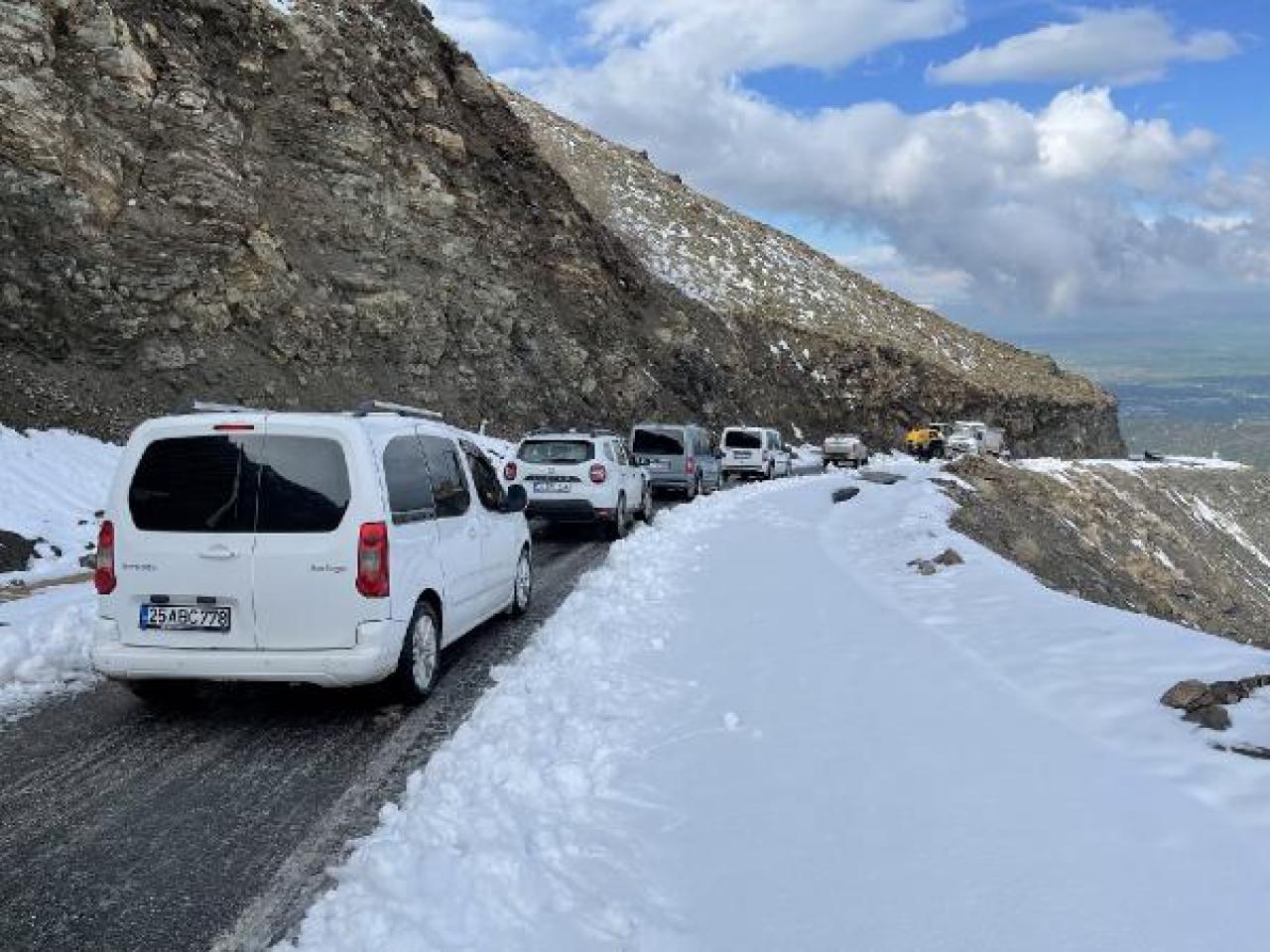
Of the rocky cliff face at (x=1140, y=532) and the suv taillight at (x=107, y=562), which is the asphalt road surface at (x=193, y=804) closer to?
the suv taillight at (x=107, y=562)

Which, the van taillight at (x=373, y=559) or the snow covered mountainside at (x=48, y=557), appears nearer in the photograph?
the van taillight at (x=373, y=559)

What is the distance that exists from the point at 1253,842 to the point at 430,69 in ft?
125

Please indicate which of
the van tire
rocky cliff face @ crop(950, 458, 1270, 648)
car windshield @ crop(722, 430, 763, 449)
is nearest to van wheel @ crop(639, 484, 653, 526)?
the van tire

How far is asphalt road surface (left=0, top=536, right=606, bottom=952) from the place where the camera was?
13.5 ft

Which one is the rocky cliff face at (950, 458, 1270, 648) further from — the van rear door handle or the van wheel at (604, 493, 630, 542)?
the van rear door handle

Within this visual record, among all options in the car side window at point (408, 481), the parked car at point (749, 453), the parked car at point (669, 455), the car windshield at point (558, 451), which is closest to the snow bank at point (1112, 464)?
the parked car at point (749, 453)

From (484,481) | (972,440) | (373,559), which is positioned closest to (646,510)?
(484,481)

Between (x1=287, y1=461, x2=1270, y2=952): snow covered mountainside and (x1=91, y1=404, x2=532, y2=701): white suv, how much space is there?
1186 millimetres

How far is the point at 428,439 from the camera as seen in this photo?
8164mm

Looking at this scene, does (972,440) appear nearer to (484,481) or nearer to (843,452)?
(843,452)

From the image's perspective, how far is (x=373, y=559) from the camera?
6.54 meters

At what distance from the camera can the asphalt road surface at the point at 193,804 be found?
13.5ft

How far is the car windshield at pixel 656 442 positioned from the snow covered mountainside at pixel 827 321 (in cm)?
3434

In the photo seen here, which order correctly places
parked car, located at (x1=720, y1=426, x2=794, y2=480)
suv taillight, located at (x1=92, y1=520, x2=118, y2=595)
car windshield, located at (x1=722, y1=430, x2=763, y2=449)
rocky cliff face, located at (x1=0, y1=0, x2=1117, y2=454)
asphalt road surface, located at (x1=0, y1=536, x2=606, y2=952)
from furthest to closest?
car windshield, located at (x1=722, y1=430, x2=763, y2=449), parked car, located at (x1=720, y1=426, x2=794, y2=480), rocky cliff face, located at (x1=0, y1=0, x2=1117, y2=454), suv taillight, located at (x1=92, y1=520, x2=118, y2=595), asphalt road surface, located at (x1=0, y1=536, x2=606, y2=952)
